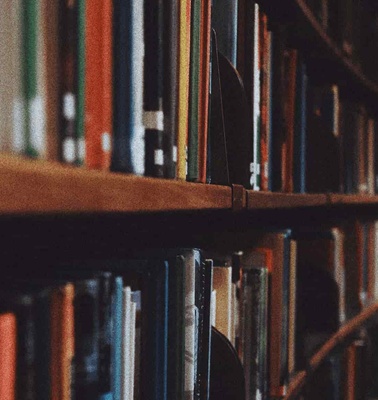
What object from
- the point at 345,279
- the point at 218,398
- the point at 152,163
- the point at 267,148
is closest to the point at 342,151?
the point at 345,279

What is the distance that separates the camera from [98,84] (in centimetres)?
49

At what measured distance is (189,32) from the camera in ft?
2.35

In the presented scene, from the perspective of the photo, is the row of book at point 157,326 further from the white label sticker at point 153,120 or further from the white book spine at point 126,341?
the white label sticker at point 153,120

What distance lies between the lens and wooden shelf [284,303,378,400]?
1.30 metres

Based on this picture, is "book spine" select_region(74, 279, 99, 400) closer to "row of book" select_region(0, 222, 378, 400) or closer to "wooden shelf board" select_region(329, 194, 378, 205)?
"row of book" select_region(0, 222, 378, 400)

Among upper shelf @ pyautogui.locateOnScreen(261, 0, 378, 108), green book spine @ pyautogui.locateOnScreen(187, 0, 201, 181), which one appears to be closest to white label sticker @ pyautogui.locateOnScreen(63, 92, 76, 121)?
green book spine @ pyautogui.locateOnScreen(187, 0, 201, 181)

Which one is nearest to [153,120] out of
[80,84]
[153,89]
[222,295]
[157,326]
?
[153,89]

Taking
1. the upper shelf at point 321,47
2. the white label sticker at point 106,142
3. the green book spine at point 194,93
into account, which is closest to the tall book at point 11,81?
the white label sticker at point 106,142

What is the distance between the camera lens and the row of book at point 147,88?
0.41 metres

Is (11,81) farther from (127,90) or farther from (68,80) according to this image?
(127,90)

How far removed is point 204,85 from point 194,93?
0.13 ft

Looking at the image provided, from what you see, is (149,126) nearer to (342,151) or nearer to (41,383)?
(41,383)

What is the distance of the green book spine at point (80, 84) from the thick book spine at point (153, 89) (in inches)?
4.9

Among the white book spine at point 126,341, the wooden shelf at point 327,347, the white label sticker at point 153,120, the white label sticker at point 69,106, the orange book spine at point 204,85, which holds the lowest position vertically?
the wooden shelf at point 327,347
